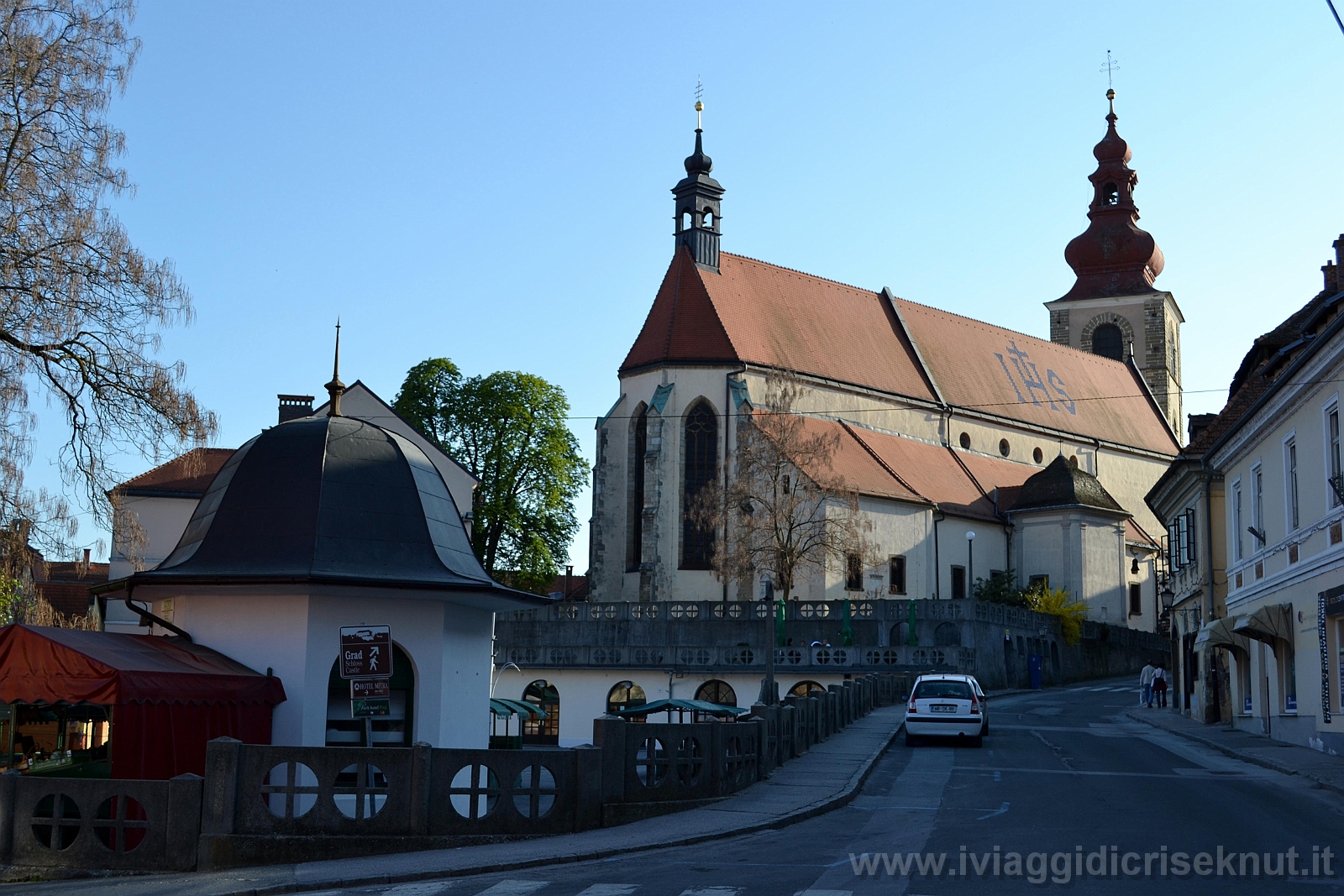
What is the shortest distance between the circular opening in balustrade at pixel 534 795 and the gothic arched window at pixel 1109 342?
236 ft

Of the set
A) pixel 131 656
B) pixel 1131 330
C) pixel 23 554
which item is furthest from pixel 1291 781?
pixel 1131 330

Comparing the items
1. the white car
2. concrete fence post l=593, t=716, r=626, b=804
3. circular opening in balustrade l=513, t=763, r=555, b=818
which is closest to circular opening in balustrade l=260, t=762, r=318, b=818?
circular opening in balustrade l=513, t=763, r=555, b=818

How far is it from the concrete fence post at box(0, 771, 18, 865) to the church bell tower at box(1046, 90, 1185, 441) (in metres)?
74.7

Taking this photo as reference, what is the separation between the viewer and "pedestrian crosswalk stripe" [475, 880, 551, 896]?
1084 centimetres

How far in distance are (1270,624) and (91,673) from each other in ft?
66.8

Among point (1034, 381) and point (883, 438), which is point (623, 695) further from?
point (1034, 381)

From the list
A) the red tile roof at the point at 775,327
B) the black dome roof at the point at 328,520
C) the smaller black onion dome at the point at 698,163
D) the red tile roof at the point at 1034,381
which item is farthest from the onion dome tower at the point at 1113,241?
the black dome roof at the point at 328,520

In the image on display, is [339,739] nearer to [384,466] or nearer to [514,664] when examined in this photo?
[384,466]

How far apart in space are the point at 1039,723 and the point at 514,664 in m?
20.4

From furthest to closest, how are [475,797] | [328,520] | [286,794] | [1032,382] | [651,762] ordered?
[1032,382]
[328,520]
[651,762]
[475,797]
[286,794]

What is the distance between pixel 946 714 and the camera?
25875 millimetres

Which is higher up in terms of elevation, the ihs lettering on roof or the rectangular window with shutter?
the ihs lettering on roof

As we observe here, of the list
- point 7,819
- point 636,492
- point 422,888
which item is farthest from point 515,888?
point 636,492

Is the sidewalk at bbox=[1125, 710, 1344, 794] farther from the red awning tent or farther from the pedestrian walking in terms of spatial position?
the red awning tent
